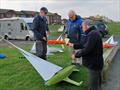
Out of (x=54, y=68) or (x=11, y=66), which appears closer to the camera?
(x=54, y=68)

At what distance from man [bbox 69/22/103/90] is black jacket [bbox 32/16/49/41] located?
14.7 ft

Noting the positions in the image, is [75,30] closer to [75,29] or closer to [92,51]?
[75,29]

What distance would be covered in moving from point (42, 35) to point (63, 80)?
2954 millimetres

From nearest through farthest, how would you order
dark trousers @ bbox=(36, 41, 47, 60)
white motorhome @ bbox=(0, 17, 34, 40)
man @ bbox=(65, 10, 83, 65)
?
man @ bbox=(65, 10, 83, 65), dark trousers @ bbox=(36, 41, 47, 60), white motorhome @ bbox=(0, 17, 34, 40)

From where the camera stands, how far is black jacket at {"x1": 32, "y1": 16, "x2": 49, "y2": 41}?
1132cm

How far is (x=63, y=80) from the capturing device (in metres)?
8.85

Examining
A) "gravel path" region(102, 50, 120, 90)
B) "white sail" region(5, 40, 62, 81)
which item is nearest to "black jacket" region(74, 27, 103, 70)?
"white sail" region(5, 40, 62, 81)

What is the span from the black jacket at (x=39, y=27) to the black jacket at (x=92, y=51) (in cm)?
449

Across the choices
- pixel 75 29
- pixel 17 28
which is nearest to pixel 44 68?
pixel 75 29

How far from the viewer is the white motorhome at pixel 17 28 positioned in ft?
119

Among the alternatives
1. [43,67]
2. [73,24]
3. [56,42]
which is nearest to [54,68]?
[43,67]

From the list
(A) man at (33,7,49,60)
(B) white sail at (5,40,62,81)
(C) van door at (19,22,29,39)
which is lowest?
(C) van door at (19,22,29,39)

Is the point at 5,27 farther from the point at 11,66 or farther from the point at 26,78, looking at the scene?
the point at 26,78

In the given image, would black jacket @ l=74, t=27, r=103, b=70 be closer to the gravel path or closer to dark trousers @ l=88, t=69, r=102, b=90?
dark trousers @ l=88, t=69, r=102, b=90
